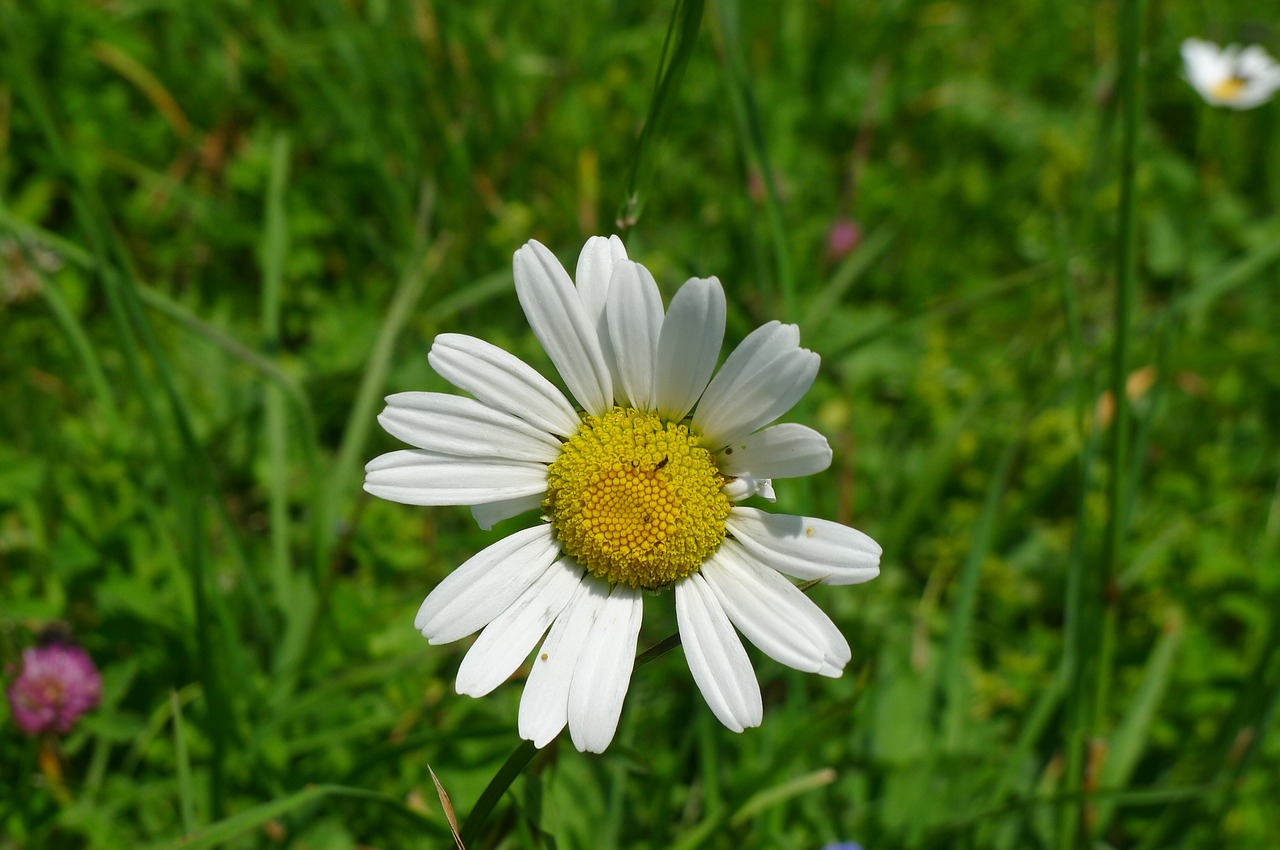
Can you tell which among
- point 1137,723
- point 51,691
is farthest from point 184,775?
point 1137,723

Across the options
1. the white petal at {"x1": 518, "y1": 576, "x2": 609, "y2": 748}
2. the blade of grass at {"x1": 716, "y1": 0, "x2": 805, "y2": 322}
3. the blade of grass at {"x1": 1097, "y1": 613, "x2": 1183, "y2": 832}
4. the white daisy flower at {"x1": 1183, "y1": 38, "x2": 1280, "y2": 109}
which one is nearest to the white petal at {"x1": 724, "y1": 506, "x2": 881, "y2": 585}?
the white petal at {"x1": 518, "y1": 576, "x2": 609, "y2": 748}

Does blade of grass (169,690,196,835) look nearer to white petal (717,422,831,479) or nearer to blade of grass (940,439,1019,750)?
white petal (717,422,831,479)

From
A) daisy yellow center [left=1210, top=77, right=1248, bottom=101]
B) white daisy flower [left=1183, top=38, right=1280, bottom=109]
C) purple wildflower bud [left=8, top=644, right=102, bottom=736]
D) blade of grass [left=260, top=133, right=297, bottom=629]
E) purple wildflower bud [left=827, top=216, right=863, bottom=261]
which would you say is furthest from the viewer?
daisy yellow center [left=1210, top=77, right=1248, bottom=101]

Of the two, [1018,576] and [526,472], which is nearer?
[526,472]

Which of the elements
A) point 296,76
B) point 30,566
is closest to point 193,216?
point 296,76

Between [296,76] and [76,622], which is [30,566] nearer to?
[76,622]

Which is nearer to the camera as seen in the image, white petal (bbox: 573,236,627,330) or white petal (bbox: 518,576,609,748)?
white petal (bbox: 518,576,609,748)

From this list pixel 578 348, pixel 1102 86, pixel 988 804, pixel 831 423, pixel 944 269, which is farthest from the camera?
pixel 1102 86
